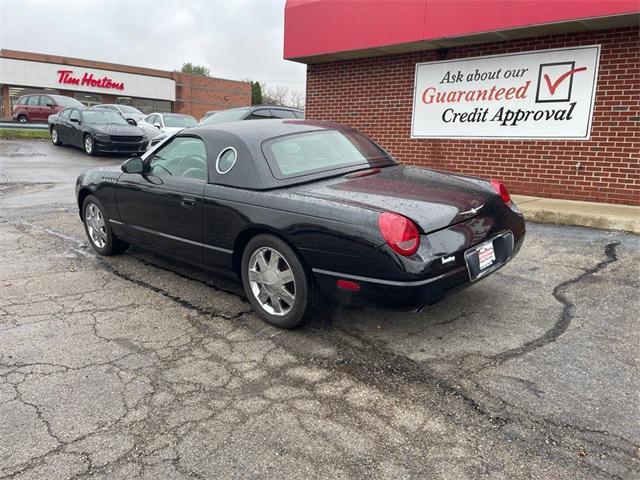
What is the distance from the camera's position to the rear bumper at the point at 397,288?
3.01 metres

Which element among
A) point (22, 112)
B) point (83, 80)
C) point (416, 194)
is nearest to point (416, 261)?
point (416, 194)

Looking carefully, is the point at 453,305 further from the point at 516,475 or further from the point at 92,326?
the point at 92,326

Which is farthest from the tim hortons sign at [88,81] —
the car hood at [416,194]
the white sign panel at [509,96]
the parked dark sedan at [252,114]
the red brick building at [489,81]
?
the car hood at [416,194]

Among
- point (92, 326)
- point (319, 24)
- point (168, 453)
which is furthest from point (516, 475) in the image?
point (319, 24)

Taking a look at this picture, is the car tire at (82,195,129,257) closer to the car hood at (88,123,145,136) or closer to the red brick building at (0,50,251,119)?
the car hood at (88,123,145,136)

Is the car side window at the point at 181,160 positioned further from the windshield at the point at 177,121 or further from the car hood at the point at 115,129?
→ the windshield at the point at 177,121

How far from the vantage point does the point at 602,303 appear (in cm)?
402

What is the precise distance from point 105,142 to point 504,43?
483 inches

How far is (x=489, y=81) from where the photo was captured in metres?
7.87

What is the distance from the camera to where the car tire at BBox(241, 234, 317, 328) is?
3.43 meters

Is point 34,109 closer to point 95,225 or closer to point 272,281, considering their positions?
point 95,225

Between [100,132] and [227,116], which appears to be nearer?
[227,116]

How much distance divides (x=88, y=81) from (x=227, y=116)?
31.0 meters

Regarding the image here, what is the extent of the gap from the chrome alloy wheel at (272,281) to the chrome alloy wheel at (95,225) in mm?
2451
